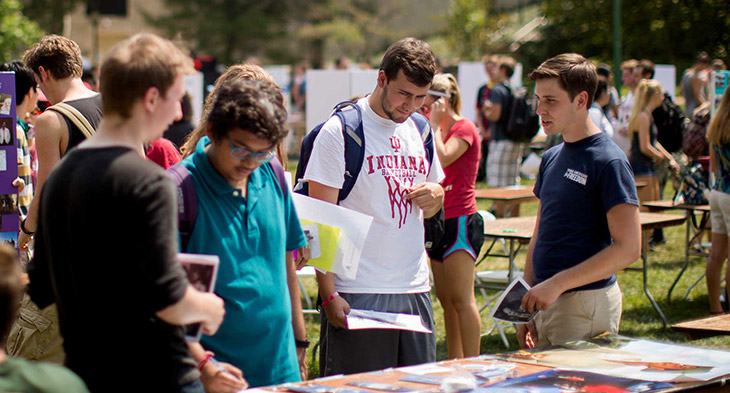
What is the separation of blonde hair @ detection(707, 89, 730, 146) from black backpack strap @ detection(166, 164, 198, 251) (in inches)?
195

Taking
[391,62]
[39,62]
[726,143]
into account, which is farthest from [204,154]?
[726,143]

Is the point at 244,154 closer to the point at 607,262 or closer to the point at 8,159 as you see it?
the point at 607,262

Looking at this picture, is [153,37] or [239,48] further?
[239,48]

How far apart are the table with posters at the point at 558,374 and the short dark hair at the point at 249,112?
708mm

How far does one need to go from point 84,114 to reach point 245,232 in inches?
75.0

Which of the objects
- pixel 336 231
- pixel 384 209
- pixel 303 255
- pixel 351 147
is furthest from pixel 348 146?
pixel 303 255

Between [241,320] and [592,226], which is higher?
[592,226]

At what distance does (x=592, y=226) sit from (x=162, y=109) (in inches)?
74.2

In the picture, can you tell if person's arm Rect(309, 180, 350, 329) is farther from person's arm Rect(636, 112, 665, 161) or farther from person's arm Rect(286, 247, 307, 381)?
person's arm Rect(636, 112, 665, 161)

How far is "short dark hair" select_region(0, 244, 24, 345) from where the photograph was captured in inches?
68.2

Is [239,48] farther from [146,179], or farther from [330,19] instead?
[146,179]

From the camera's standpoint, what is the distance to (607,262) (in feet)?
10.3

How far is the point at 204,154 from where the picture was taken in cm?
240

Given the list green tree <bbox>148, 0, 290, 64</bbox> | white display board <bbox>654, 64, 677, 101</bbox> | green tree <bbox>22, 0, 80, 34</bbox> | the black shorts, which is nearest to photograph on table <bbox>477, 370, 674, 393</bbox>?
the black shorts
